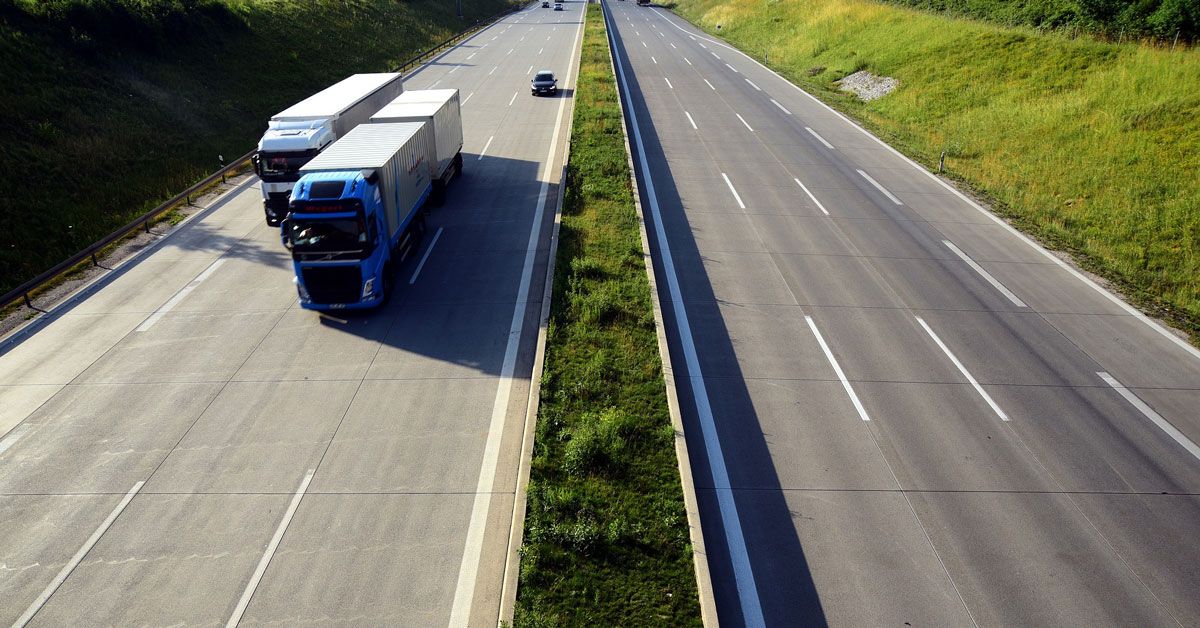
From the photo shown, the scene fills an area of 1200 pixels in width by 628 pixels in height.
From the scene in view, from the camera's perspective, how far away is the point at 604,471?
10.9m

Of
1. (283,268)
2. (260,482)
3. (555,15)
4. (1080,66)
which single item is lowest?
(260,482)

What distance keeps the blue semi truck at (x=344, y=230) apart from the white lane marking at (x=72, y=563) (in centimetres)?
609

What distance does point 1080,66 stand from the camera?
31.6 m

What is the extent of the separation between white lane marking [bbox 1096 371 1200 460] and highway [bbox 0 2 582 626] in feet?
39.7

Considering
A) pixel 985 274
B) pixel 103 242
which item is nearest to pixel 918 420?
Answer: pixel 985 274

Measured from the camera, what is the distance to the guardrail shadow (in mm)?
8914

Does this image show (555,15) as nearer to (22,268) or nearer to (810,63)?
(810,63)

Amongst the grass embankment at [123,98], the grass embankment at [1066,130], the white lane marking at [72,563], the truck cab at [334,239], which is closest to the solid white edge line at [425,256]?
the truck cab at [334,239]

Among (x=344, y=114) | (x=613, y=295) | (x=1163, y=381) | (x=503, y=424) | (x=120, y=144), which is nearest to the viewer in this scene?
(x=503, y=424)

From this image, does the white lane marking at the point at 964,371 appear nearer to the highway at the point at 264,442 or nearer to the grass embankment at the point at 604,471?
the grass embankment at the point at 604,471

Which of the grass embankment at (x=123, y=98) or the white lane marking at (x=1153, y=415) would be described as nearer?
the white lane marking at (x=1153, y=415)

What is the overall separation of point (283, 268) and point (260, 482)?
9785 mm

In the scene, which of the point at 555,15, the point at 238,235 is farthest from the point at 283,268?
the point at 555,15

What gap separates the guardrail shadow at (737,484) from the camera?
351 inches
